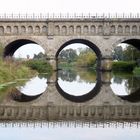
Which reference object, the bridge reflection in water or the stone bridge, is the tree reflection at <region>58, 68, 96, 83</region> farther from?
the bridge reflection in water

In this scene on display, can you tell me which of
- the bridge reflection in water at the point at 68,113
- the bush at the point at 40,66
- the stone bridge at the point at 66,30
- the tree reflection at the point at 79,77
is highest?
the stone bridge at the point at 66,30

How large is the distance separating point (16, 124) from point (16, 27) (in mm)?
49018

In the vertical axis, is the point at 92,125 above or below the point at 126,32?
below

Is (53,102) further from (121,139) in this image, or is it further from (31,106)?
(121,139)

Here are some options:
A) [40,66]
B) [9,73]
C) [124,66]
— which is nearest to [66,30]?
[40,66]

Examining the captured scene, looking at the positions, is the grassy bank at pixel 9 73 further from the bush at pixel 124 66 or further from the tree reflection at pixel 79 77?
the bush at pixel 124 66

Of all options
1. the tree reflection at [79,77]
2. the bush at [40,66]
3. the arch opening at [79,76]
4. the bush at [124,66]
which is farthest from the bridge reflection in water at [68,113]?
the bush at [124,66]

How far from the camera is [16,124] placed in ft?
54.1

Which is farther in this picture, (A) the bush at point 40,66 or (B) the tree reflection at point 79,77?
(A) the bush at point 40,66

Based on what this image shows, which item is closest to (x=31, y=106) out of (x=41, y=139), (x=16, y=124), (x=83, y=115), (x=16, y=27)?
(x=83, y=115)

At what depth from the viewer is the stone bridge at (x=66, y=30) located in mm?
64188

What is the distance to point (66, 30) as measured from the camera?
212 ft

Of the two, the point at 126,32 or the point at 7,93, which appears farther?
the point at 126,32

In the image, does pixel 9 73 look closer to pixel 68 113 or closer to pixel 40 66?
pixel 68 113
